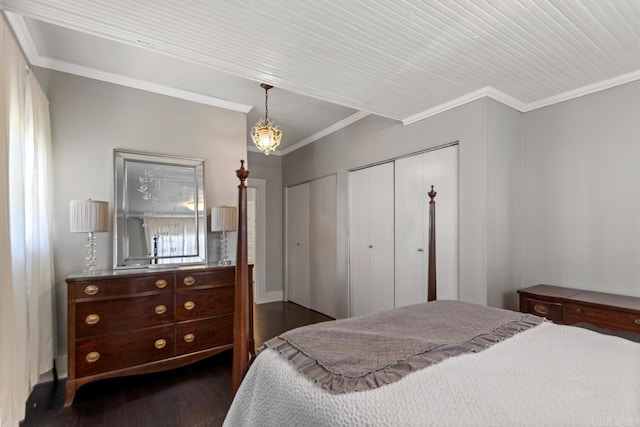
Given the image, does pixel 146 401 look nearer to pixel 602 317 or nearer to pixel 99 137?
pixel 99 137

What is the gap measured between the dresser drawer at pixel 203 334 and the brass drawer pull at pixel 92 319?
1.93ft

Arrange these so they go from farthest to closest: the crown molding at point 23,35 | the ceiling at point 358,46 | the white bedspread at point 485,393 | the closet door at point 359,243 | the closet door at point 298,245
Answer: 1. the closet door at point 298,245
2. the closet door at point 359,243
3. the crown molding at point 23,35
4. the ceiling at point 358,46
5. the white bedspread at point 485,393

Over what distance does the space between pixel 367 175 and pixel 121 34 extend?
9.07ft

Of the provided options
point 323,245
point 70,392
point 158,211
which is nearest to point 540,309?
point 323,245

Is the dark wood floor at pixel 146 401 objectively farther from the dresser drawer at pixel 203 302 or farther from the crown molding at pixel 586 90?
the crown molding at pixel 586 90

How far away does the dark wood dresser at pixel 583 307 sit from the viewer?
2113mm

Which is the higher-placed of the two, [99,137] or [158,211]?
[99,137]

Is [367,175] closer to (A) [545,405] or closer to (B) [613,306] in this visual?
(B) [613,306]

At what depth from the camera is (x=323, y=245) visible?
466cm

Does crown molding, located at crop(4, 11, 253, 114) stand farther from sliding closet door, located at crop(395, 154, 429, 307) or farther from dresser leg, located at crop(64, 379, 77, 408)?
dresser leg, located at crop(64, 379, 77, 408)

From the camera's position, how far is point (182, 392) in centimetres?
246

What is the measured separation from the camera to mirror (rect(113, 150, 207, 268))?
2.93m

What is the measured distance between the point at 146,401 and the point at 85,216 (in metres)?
1.49

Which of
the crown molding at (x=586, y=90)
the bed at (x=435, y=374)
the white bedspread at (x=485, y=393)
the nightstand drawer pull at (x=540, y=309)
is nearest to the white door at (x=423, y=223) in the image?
the nightstand drawer pull at (x=540, y=309)
